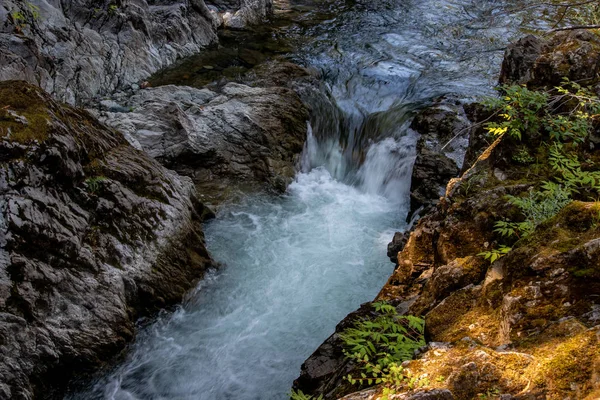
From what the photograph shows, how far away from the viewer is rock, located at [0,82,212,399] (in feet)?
16.7

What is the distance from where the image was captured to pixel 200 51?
1512cm

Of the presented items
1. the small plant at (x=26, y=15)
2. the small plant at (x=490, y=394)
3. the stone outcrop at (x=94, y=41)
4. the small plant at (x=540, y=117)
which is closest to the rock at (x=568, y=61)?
the small plant at (x=540, y=117)

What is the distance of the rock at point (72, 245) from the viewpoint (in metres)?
5.10

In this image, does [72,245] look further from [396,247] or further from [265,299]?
[396,247]

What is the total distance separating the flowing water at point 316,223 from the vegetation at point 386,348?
2.38 metres

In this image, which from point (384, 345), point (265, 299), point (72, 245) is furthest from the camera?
point (265, 299)

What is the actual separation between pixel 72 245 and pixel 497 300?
5.23m

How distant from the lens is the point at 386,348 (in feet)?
12.0

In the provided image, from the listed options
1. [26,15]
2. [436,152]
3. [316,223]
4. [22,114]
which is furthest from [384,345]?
[26,15]

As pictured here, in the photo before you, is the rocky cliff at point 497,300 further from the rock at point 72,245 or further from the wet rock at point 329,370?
the rock at point 72,245

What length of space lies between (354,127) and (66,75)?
24.6 ft

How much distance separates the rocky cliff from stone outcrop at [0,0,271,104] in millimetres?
8462

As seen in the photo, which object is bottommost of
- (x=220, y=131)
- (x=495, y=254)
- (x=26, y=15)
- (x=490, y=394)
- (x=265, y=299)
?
(x=265, y=299)

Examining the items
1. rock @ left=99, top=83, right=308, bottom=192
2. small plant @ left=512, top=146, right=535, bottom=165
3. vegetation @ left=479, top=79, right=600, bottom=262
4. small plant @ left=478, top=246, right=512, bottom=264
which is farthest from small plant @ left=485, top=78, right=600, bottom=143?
rock @ left=99, top=83, right=308, bottom=192
